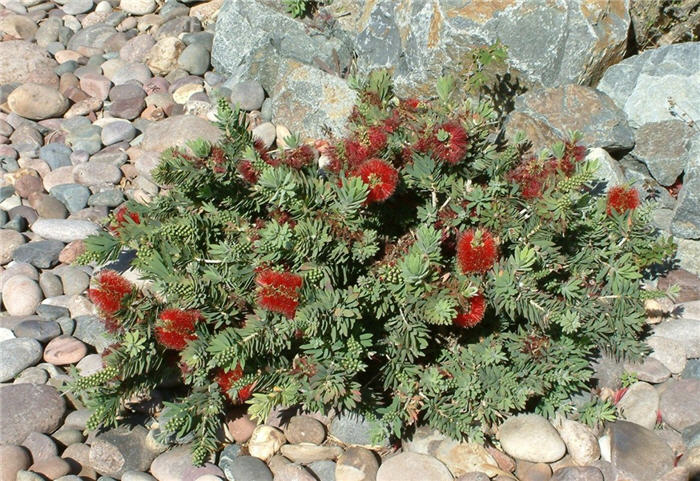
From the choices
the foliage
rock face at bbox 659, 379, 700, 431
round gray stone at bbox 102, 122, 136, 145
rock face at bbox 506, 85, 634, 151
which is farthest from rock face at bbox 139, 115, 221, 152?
rock face at bbox 659, 379, 700, 431

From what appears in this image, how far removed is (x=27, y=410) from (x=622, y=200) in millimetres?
2914

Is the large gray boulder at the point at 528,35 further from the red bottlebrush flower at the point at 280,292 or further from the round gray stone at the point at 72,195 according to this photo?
the red bottlebrush flower at the point at 280,292

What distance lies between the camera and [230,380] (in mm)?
3201

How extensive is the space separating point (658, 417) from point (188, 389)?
7.24 feet

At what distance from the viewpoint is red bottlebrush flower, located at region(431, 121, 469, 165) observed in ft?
10.6

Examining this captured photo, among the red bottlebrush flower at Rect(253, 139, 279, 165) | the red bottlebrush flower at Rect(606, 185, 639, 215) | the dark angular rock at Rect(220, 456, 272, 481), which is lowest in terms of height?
the dark angular rock at Rect(220, 456, 272, 481)

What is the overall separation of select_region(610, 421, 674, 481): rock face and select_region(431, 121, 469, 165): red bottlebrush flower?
1437 millimetres

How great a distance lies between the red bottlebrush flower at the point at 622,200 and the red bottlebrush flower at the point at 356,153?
1201 millimetres

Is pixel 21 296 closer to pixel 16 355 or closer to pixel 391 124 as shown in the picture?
pixel 16 355

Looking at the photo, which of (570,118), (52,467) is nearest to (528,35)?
(570,118)

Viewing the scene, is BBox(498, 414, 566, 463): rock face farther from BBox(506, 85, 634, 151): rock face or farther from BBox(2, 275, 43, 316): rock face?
BBox(2, 275, 43, 316): rock face

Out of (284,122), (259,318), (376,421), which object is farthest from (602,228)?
(284,122)

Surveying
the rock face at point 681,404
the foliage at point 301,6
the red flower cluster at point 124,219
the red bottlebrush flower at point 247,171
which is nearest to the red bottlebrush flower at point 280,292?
the red bottlebrush flower at point 247,171

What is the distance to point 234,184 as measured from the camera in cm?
345
